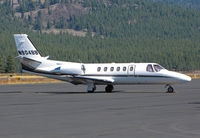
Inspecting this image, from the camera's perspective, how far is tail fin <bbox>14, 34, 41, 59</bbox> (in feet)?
158

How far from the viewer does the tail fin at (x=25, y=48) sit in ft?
158

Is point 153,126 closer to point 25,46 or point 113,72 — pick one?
point 113,72

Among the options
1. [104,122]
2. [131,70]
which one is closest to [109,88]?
[131,70]

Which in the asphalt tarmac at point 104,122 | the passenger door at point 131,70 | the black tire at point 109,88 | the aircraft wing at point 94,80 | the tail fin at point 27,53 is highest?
the tail fin at point 27,53

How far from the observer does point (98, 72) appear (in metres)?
46.2

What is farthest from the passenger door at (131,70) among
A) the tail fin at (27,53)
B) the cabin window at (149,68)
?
the tail fin at (27,53)

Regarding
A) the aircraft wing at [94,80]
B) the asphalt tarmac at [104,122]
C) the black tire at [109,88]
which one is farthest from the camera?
the black tire at [109,88]

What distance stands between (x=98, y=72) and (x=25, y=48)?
7.14 meters

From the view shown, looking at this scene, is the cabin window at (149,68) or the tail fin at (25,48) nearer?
the cabin window at (149,68)

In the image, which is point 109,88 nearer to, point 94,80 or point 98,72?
point 98,72

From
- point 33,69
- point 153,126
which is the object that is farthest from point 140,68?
point 153,126

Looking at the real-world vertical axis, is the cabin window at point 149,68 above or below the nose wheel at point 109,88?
above

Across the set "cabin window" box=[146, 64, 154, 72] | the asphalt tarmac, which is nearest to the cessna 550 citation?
"cabin window" box=[146, 64, 154, 72]

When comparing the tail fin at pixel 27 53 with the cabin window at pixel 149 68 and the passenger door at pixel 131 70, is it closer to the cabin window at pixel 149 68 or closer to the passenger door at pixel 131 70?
the passenger door at pixel 131 70
